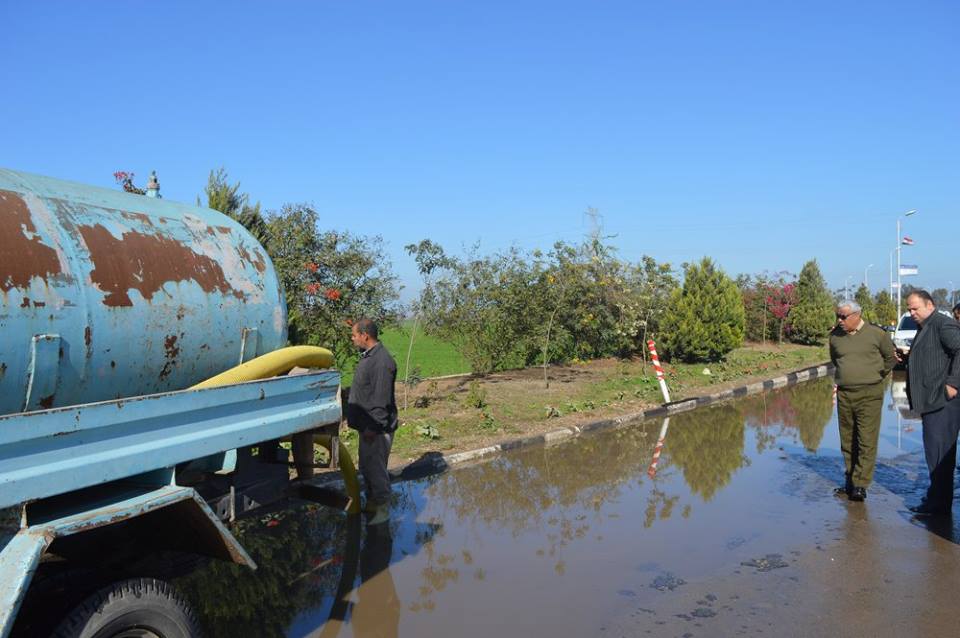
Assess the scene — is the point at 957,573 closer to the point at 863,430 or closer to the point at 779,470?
the point at 863,430

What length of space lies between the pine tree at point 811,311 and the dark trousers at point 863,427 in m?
26.9

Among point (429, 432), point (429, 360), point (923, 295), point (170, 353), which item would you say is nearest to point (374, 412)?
point (170, 353)

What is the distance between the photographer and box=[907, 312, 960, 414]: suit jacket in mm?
6926

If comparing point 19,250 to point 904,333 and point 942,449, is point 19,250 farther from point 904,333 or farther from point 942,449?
point 904,333

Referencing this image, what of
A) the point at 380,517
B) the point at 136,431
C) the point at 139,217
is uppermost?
the point at 139,217

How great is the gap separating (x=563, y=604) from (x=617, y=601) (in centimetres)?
38

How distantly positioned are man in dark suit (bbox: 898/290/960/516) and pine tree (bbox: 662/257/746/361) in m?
15.2

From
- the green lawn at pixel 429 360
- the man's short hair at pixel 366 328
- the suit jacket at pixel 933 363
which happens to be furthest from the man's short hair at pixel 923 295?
the green lawn at pixel 429 360

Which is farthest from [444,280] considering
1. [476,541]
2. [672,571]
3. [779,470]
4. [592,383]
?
[672,571]

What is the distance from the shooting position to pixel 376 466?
23.1 feet

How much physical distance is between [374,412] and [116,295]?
326 cm

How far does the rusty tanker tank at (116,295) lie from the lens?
11.4ft

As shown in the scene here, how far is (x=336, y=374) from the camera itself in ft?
15.8

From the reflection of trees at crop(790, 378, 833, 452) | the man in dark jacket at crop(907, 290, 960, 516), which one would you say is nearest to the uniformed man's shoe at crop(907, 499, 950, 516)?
the man in dark jacket at crop(907, 290, 960, 516)
